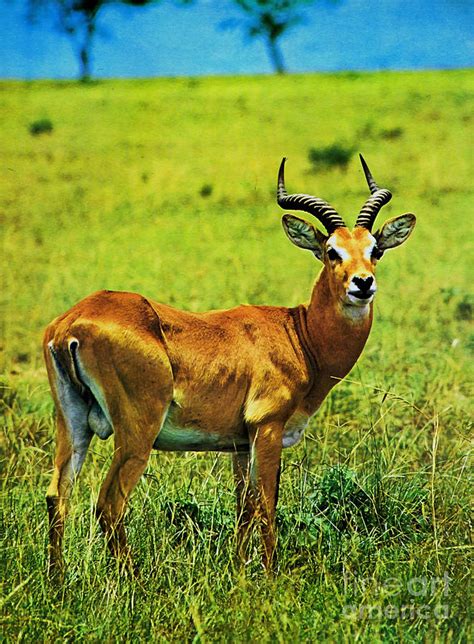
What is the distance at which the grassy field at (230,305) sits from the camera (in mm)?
5422

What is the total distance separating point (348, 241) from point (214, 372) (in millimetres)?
1180

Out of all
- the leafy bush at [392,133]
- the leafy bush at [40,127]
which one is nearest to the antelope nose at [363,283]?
the leafy bush at [392,133]

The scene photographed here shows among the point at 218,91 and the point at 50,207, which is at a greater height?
the point at 218,91

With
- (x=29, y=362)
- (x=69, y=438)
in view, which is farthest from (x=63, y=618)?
(x=29, y=362)

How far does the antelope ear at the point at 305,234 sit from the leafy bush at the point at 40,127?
70.4 feet

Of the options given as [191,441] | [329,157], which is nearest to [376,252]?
[191,441]

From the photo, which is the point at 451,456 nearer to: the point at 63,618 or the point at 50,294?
the point at 63,618

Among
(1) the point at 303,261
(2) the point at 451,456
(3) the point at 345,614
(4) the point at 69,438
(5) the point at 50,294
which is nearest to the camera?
(3) the point at 345,614

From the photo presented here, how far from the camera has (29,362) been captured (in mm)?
11656

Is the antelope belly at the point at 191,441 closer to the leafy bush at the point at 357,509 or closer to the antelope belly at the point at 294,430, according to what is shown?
the antelope belly at the point at 294,430

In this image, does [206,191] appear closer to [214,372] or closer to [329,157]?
[329,157]

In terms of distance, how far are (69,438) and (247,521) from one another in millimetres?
1224

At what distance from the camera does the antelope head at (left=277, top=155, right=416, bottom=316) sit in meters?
6.35

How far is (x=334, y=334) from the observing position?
676 cm
